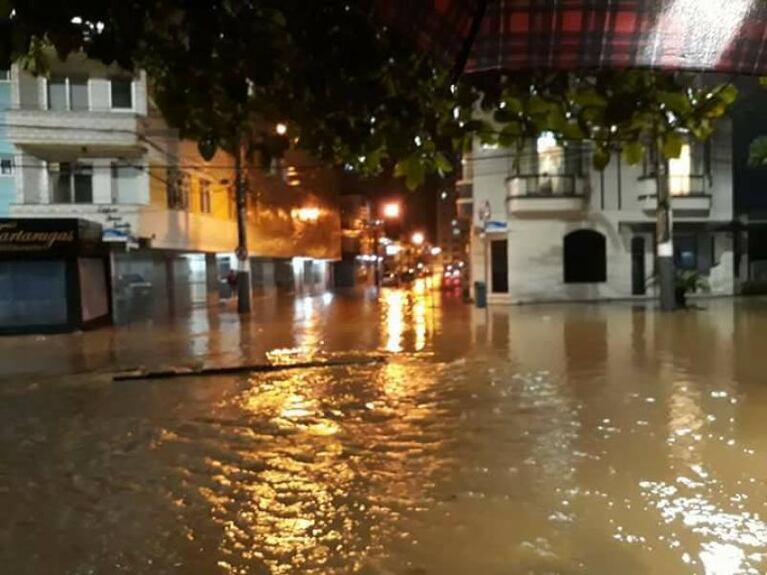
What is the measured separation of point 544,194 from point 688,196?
533 cm

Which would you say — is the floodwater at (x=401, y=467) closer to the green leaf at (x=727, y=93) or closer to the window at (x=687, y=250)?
the green leaf at (x=727, y=93)

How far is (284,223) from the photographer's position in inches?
1812

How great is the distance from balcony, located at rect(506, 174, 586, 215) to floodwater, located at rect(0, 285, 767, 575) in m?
15.9

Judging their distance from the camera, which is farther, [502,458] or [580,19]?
[502,458]

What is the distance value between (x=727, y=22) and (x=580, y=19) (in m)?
0.46

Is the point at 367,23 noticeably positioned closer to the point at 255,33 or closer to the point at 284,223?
the point at 255,33

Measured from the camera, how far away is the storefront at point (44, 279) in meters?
22.7

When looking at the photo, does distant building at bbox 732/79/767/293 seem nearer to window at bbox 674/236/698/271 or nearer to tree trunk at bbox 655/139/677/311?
window at bbox 674/236/698/271

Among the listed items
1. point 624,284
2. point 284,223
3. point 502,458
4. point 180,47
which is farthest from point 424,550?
point 284,223

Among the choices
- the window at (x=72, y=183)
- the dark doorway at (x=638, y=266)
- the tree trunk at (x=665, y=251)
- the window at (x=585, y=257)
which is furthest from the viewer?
the dark doorway at (x=638, y=266)

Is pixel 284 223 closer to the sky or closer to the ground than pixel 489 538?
closer to the sky

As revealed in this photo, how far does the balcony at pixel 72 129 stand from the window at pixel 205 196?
6.56 metres

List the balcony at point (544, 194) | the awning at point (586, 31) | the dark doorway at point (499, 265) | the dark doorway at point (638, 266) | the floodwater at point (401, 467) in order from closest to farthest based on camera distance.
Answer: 1. the awning at point (586, 31)
2. the floodwater at point (401, 467)
3. the balcony at point (544, 194)
4. the dark doorway at point (499, 265)
5. the dark doorway at point (638, 266)

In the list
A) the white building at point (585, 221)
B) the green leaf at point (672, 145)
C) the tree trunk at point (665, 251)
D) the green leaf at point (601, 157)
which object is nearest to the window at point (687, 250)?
the white building at point (585, 221)
